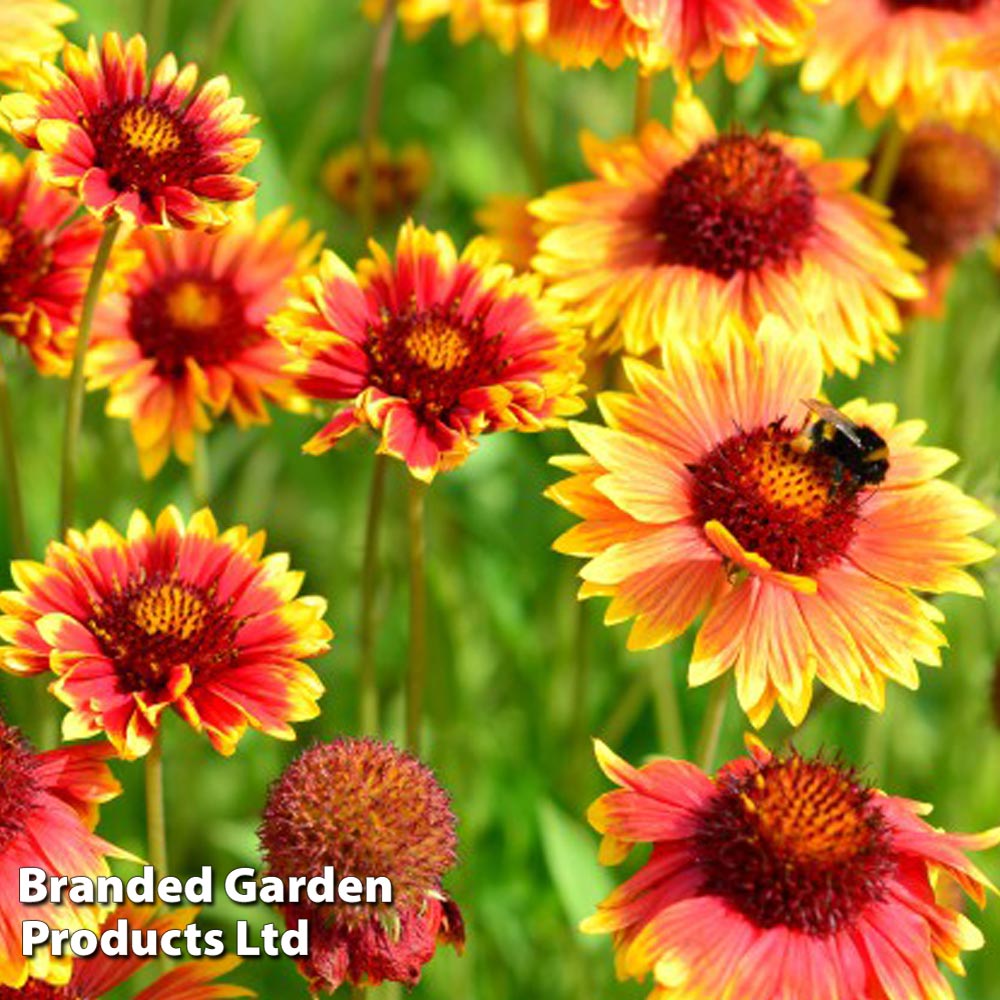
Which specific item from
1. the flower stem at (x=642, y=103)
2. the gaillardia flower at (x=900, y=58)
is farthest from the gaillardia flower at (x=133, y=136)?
the gaillardia flower at (x=900, y=58)

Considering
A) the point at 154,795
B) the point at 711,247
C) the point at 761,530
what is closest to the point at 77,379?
the point at 154,795

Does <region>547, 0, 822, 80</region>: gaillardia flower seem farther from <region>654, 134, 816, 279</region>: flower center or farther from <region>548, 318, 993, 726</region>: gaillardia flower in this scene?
<region>548, 318, 993, 726</region>: gaillardia flower

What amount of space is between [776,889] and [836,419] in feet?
0.97

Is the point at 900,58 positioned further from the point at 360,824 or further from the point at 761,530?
the point at 360,824

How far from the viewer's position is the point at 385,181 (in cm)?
194

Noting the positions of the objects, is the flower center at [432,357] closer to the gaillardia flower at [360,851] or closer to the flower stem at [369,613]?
the flower stem at [369,613]

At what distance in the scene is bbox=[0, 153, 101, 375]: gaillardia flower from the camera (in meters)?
1.30

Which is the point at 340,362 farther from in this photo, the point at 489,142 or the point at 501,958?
the point at 489,142

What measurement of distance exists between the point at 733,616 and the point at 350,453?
99cm

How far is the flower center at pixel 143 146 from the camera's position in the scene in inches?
44.9

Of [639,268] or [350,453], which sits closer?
[639,268]

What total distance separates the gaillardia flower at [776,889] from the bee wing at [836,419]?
0.68ft

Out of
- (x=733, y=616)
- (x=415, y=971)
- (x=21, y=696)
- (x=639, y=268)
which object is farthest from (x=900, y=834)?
(x=21, y=696)

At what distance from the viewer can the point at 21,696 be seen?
154cm
